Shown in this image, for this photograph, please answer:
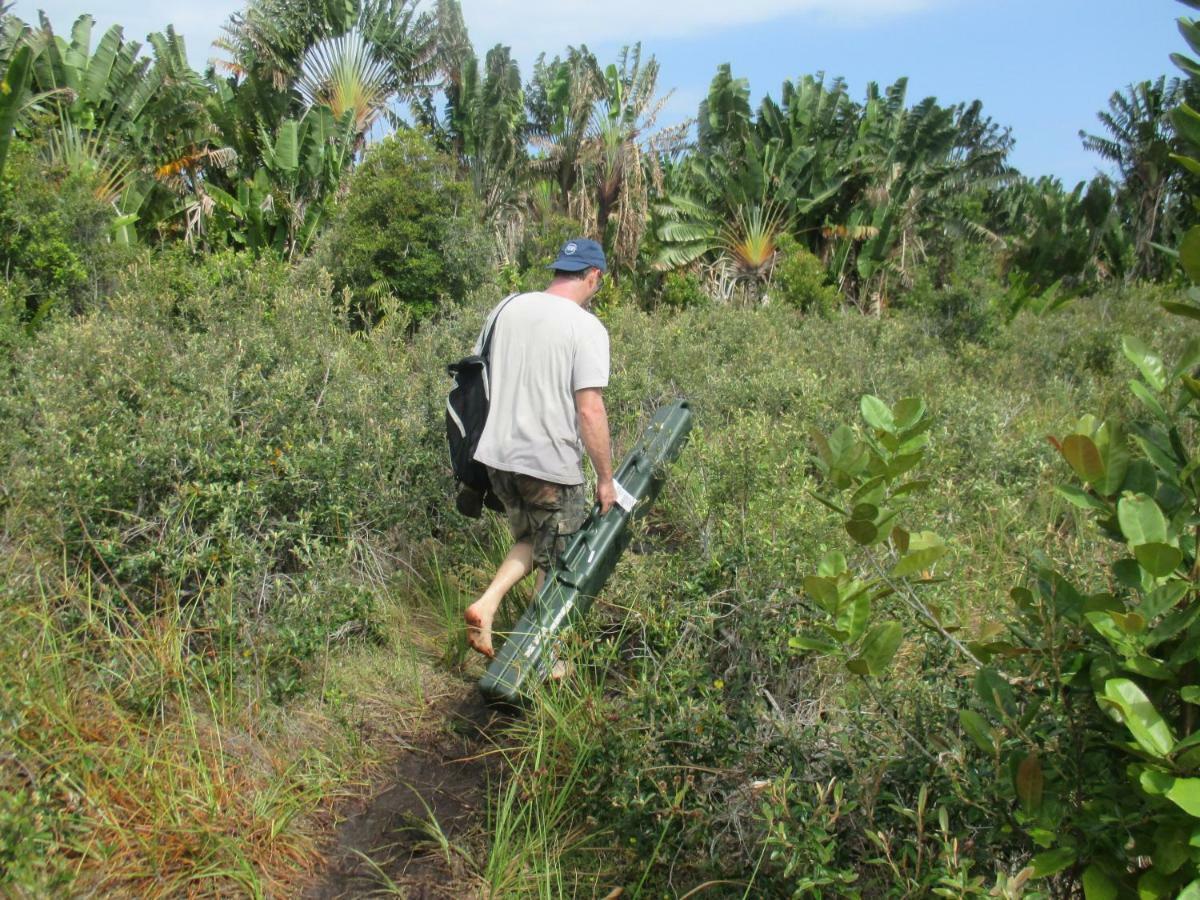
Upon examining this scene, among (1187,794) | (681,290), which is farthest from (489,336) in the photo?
(681,290)

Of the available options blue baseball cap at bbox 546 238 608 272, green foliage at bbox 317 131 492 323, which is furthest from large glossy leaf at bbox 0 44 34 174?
green foliage at bbox 317 131 492 323

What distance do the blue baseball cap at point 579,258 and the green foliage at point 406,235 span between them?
7864 millimetres

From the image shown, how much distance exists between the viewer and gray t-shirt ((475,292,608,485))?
4051 mm

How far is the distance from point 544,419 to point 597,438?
0.26 meters

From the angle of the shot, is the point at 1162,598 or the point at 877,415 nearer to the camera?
the point at 1162,598

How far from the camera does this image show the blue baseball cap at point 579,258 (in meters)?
4.25

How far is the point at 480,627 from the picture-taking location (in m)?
3.87

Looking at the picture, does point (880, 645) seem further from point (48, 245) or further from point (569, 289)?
point (48, 245)

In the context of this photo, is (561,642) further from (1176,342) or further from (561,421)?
(1176,342)

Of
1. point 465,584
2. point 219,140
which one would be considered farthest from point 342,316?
point 219,140

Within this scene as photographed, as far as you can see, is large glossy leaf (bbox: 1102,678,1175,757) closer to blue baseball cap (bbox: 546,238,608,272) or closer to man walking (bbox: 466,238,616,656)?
man walking (bbox: 466,238,616,656)

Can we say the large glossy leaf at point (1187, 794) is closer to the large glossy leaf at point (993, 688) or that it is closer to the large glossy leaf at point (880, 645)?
the large glossy leaf at point (993, 688)

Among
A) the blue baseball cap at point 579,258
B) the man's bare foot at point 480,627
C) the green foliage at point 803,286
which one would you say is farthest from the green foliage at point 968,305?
the man's bare foot at point 480,627

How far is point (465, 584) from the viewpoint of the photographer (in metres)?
4.83
